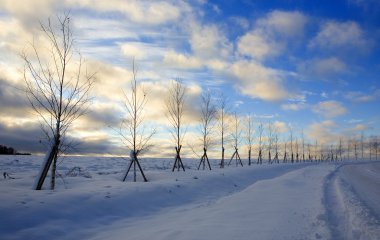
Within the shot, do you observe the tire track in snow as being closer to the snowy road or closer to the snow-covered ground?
the snow-covered ground

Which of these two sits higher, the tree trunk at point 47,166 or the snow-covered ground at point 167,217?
the tree trunk at point 47,166

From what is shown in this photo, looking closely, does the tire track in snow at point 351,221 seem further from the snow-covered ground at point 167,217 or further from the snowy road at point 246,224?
the snowy road at point 246,224

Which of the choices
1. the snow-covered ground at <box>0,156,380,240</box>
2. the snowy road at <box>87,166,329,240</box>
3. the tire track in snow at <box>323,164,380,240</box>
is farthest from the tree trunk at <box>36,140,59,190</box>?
the tire track in snow at <box>323,164,380,240</box>

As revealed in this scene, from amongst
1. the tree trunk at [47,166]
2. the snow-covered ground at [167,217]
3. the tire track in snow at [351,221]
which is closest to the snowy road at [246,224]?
the snow-covered ground at [167,217]

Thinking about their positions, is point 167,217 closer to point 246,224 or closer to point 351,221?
point 246,224

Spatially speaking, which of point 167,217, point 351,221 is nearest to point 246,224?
point 351,221

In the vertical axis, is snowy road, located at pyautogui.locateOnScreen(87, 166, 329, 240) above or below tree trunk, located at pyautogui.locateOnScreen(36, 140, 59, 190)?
below

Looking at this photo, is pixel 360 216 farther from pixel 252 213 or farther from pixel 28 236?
pixel 28 236

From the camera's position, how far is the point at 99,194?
1052 centimetres

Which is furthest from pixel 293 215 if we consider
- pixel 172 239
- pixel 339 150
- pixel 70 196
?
pixel 339 150

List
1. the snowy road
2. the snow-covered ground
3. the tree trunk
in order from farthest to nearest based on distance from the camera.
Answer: the tree trunk → the snow-covered ground → the snowy road

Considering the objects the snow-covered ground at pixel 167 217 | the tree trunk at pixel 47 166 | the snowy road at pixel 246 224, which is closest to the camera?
the snowy road at pixel 246 224

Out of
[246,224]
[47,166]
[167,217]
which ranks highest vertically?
[47,166]

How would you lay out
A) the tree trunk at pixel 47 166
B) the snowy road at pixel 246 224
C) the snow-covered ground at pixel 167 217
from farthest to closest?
the tree trunk at pixel 47 166, the snow-covered ground at pixel 167 217, the snowy road at pixel 246 224
